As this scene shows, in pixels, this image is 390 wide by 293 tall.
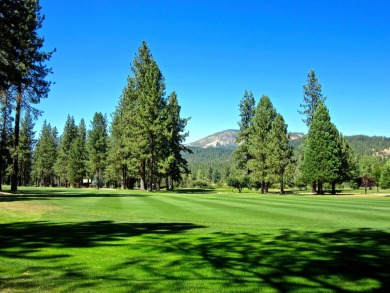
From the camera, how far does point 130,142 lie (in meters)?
59.2

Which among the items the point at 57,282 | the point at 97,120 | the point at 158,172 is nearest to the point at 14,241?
the point at 57,282

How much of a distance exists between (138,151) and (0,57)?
97.4 ft

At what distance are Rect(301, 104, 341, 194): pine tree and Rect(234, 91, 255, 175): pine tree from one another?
14221 mm

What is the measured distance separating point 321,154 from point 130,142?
34.3 metres

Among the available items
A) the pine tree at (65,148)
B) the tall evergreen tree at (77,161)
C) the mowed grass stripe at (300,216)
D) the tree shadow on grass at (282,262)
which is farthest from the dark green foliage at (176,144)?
the tree shadow on grass at (282,262)

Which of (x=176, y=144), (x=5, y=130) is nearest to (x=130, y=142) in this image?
(x=176, y=144)

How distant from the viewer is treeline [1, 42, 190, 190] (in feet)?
180

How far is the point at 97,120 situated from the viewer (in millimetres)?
85750

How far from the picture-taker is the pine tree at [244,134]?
243 ft

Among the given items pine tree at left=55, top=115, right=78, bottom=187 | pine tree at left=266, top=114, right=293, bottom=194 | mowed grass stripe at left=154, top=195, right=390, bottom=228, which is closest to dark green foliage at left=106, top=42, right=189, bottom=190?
pine tree at left=266, top=114, right=293, bottom=194

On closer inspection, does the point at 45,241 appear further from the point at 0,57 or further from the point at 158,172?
the point at 158,172

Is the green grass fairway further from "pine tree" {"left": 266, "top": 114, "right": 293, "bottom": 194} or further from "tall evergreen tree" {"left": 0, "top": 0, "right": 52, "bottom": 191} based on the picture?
"pine tree" {"left": 266, "top": 114, "right": 293, "bottom": 194}

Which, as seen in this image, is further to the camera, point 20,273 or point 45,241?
point 45,241

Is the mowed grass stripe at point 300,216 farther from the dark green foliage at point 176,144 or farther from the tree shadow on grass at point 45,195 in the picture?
the dark green foliage at point 176,144
